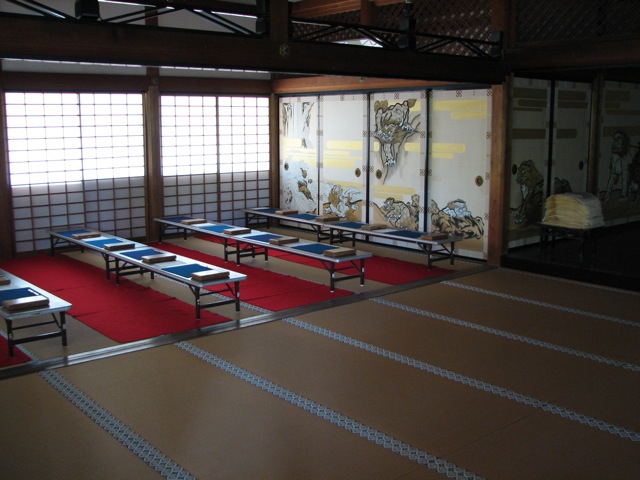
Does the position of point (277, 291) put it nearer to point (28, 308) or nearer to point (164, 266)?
point (164, 266)

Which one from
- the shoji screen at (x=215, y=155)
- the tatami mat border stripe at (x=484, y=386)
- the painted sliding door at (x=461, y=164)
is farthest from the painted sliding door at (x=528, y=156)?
the shoji screen at (x=215, y=155)

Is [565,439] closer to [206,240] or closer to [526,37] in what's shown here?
[526,37]

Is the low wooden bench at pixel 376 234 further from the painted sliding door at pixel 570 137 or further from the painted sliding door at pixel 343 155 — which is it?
the painted sliding door at pixel 570 137

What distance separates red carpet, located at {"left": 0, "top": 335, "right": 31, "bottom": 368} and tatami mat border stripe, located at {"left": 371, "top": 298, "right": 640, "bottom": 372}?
379cm

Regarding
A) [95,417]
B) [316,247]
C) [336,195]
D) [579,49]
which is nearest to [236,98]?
[336,195]

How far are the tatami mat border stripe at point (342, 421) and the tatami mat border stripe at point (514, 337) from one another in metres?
2.41

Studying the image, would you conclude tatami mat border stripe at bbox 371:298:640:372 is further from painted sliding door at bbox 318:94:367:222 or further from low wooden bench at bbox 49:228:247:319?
painted sliding door at bbox 318:94:367:222

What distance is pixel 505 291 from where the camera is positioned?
27.4 feet

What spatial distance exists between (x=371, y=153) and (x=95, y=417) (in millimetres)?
7413

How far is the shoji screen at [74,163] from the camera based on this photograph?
10.4 meters

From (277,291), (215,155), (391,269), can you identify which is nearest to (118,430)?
(277,291)

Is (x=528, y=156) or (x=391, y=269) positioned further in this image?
(x=528, y=156)

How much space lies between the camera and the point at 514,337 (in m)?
6.64

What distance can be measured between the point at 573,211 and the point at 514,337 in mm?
3415
